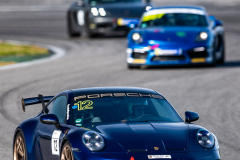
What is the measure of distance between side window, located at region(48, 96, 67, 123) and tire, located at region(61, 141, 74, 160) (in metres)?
0.59

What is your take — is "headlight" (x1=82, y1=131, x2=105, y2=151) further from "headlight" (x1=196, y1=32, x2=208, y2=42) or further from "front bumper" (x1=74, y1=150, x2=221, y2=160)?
"headlight" (x1=196, y1=32, x2=208, y2=42)

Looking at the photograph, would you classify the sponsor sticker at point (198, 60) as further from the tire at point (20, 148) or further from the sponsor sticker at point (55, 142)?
the sponsor sticker at point (55, 142)

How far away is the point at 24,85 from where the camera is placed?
43.1ft

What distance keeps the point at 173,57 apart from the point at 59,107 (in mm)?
8832

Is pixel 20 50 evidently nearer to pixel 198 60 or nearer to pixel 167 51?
pixel 167 51

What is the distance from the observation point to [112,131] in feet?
17.5

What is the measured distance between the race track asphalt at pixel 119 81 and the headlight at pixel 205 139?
1375 mm

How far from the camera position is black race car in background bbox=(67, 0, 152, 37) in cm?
2127

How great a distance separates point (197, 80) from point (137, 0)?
30.0ft

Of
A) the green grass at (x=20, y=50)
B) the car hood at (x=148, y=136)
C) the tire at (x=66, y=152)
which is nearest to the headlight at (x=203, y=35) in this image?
the green grass at (x=20, y=50)

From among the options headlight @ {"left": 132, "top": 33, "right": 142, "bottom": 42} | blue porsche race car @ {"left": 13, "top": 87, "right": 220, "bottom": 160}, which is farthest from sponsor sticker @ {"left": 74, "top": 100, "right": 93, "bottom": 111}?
headlight @ {"left": 132, "top": 33, "right": 142, "bottom": 42}

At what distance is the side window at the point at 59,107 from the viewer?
601cm

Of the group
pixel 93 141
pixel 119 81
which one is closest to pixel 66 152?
pixel 93 141

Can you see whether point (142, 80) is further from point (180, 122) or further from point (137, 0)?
point (137, 0)
